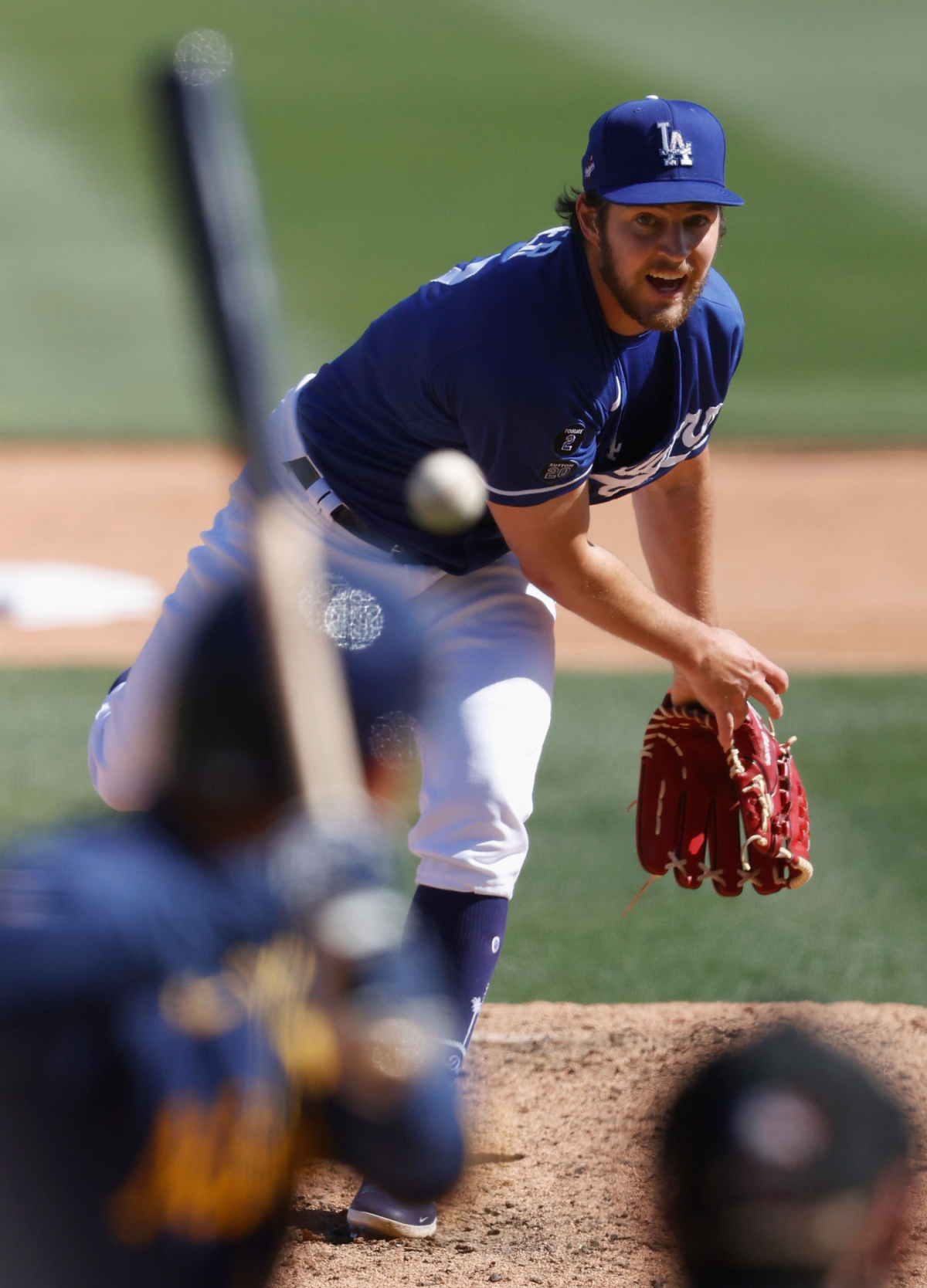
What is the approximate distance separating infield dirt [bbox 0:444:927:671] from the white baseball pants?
4655mm

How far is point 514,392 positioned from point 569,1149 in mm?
1496

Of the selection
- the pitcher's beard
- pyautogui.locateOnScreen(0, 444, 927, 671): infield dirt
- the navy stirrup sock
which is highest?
the pitcher's beard

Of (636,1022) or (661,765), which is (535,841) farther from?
(661,765)

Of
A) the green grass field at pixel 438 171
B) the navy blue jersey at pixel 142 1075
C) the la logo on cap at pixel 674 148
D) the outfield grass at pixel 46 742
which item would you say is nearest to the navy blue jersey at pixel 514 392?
the la logo on cap at pixel 674 148

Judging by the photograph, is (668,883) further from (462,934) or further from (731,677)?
(462,934)

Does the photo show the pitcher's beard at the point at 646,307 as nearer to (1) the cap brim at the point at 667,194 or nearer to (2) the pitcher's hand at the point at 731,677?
(1) the cap brim at the point at 667,194

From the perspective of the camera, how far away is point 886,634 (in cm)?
777

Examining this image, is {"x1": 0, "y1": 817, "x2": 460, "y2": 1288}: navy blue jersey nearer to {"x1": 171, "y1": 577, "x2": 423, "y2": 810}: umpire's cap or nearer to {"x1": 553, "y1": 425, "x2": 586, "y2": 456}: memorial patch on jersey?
{"x1": 171, "y1": 577, "x2": 423, "y2": 810}: umpire's cap

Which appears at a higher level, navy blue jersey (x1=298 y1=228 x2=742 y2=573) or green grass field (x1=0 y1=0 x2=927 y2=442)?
navy blue jersey (x1=298 y1=228 x2=742 y2=573)

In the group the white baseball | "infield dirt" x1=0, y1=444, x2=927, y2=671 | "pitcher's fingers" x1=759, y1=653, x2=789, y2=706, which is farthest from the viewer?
"infield dirt" x1=0, y1=444, x2=927, y2=671

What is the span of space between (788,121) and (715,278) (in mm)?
18295

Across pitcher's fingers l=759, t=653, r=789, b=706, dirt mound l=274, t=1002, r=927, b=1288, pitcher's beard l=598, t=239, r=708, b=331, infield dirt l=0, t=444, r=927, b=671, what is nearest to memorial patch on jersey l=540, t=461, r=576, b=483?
pitcher's beard l=598, t=239, r=708, b=331

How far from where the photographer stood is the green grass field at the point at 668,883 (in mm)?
3891

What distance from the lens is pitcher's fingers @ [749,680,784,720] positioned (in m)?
2.57
